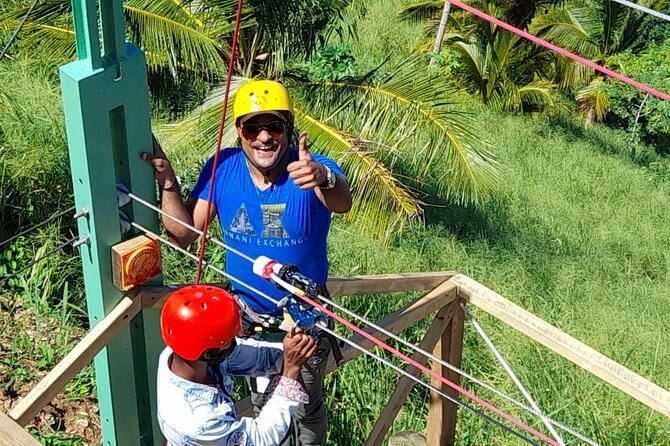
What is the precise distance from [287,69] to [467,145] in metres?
2.24

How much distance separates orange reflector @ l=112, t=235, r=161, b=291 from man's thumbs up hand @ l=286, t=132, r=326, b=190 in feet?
2.20

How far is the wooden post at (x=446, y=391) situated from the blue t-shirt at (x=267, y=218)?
4.49ft

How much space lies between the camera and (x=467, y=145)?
7965mm

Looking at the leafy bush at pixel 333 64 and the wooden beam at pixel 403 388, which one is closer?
the wooden beam at pixel 403 388

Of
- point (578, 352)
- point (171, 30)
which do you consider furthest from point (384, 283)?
point (171, 30)

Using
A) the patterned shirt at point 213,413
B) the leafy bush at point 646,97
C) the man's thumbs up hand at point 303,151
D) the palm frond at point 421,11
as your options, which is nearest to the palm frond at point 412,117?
the man's thumbs up hand at point 303,151

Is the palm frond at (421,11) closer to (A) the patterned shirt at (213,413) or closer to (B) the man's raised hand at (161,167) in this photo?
(B) the man's raised hand at (161,167)

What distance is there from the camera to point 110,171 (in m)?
2.99

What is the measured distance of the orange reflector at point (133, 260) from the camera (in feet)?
10.2

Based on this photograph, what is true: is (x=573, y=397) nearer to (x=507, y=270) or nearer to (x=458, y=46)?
(x=507, y=270)

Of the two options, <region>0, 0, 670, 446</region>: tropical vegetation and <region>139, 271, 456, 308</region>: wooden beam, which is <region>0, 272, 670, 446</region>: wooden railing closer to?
<region>139, 271, 456, 308</region>: wooden beam

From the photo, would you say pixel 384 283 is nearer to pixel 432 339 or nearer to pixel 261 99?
pixel 432 339

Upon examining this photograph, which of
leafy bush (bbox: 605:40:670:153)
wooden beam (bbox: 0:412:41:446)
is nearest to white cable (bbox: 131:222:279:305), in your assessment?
wooden beam (bbox: 0:412:41:446)

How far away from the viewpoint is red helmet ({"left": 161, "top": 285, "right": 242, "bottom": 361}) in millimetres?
2480
